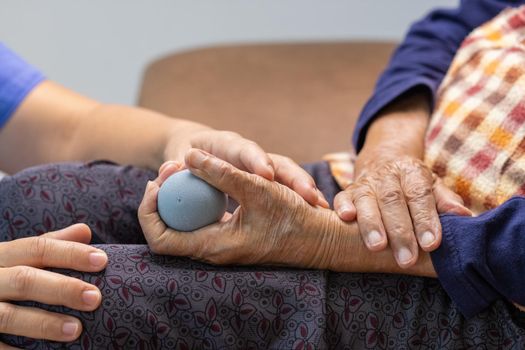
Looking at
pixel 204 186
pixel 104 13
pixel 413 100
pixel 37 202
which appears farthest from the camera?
pixel 104 13

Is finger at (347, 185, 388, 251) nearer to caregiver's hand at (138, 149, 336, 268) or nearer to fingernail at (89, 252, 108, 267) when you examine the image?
caregiver's hand at (138, 149, 336, 268)

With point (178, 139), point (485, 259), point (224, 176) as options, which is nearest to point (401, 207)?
point (485, 259)

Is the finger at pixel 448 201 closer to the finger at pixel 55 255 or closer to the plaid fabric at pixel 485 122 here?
the plaid fabric at pixel 485 122

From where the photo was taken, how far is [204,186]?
2.50 ft

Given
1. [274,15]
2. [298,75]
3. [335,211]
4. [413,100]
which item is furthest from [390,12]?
[335,211]

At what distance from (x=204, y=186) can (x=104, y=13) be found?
158 centimetres

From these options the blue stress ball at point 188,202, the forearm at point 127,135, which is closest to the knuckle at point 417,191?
the blue stress ball at point 188,202

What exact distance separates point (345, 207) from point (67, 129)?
0.56 m

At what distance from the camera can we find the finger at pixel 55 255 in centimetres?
72

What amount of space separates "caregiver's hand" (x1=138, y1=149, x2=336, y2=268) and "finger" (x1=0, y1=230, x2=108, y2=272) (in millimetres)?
67

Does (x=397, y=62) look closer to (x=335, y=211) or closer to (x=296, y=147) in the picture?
(x=296, y=147)

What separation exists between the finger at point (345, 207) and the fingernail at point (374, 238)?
3cm

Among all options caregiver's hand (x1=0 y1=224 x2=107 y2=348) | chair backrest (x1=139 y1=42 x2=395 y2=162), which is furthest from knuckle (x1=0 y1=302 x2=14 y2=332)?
chair backrest (x1=139 y1=42 x2=395 y2=162)

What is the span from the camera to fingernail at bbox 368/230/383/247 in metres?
0.78
